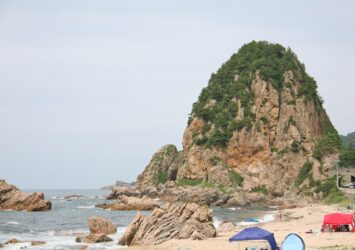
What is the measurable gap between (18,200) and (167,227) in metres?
52.0

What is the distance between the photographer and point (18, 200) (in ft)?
→ 258

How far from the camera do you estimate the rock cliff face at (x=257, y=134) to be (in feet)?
349

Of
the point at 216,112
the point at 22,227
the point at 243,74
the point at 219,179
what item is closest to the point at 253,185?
the point at 219,179

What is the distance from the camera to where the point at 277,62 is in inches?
4852

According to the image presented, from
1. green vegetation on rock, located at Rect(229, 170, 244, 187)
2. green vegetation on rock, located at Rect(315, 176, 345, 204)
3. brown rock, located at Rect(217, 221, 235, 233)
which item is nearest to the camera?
brown rock, located at Rect(217, 221, 235, 233)

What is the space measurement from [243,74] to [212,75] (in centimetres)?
1117

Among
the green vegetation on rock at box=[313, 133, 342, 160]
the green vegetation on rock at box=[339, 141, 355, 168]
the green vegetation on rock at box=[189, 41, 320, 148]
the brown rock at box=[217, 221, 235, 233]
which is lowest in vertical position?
the brown rock at box=[217, 221, 235, 233]

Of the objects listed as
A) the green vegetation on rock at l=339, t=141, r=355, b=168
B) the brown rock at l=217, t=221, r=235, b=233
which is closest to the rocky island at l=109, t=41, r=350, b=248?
the green vegetation on rock at l=339, t=141, r=355, b=168

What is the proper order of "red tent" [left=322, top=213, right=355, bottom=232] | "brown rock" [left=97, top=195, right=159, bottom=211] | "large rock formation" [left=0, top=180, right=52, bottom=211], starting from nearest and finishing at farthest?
1. "red tent" [left=322, top=213, right=355, bottom=232]
2. "large rock formation" [left=0, top=180, right=52, bottom=211]
3. "brown rock" [left=97, top=195, right=159, bottom=211]

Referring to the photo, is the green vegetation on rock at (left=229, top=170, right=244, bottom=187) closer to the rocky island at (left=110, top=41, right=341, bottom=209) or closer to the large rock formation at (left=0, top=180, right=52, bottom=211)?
the rocky island at (left=110, top=41, right=341, bottom=209)

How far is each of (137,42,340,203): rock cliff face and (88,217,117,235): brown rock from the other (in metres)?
64.0

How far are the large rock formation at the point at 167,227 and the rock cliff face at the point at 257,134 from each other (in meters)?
67.2

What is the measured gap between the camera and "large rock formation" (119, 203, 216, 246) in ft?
107

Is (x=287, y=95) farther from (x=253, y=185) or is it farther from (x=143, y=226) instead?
(x=143, y=226)
